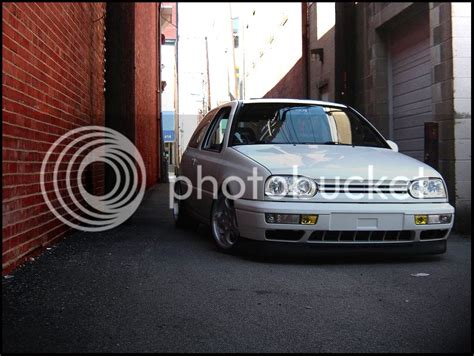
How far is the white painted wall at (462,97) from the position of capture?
6.47 meters

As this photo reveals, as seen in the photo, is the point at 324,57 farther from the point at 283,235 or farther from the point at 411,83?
the point at 283,235

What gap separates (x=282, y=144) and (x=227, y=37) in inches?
1701

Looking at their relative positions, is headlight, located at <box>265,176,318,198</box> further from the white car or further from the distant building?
the distant building

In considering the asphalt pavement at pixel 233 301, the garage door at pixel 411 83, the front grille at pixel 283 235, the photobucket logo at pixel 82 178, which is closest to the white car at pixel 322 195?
the front grille at pixel 283 235

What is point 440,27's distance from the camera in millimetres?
6820

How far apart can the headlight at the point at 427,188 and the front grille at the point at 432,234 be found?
312 mm

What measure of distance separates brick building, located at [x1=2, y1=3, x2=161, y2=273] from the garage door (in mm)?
4460

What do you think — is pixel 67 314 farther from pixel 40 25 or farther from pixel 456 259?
pixel 456 259

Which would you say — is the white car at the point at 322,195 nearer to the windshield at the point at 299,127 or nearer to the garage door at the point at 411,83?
the windshield at the point at 299,127

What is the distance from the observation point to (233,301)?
3.36 metres

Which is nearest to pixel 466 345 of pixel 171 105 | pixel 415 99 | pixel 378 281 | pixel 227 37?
pixel 378 281

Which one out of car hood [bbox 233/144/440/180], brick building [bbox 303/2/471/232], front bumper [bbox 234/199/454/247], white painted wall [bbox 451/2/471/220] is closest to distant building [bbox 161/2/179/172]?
brick building [bbox 303/2/471/232]

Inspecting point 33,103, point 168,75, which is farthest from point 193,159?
point 168,75

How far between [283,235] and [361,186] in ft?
2.57
